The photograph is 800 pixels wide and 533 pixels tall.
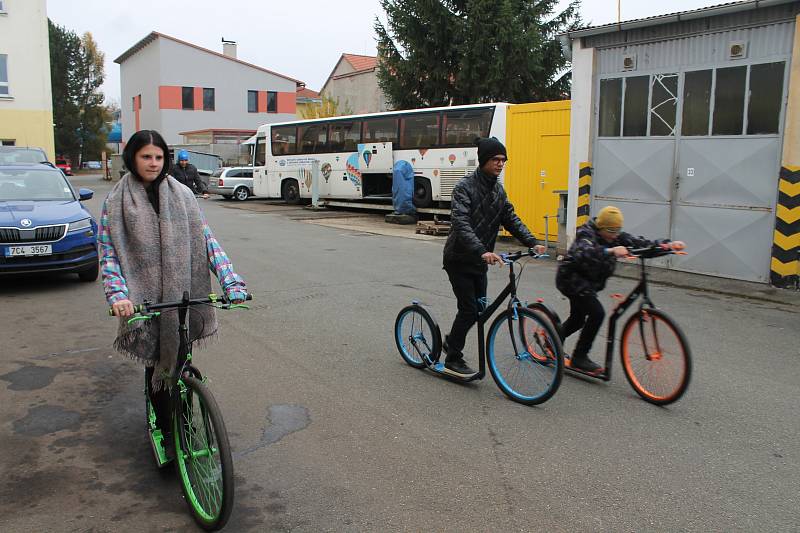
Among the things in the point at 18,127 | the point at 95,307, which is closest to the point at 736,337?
the point at 95,307

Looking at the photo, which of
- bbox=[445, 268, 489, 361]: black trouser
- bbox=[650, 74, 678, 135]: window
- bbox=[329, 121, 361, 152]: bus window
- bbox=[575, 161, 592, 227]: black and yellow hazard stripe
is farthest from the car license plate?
bbox=[329, 121, 361, 152]: bus window

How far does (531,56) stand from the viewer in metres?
25.6

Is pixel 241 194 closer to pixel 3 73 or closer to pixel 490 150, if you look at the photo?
pixel 3 73

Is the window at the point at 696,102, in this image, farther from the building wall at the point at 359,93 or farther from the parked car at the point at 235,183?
the building wall at the point at 359,93

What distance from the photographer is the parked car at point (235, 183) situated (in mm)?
30578

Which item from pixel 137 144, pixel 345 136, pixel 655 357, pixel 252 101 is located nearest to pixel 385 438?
pixel 655 357

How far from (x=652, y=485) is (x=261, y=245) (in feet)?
36.9

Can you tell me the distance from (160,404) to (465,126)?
16320 mm

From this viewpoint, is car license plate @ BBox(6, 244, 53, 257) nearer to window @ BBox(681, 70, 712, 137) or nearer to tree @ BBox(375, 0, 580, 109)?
window @ BBox(681, 70, 712, 137)

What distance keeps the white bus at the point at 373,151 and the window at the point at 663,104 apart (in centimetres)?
669

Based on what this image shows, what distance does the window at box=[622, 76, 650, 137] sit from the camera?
37.4 ft

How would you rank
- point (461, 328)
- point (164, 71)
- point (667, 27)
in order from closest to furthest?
1. point (461, 328)
2. point (667, 27)
3. point (164, 71)

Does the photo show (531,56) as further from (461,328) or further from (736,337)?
(461,328)

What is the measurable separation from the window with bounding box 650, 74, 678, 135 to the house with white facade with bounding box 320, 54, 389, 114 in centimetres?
3542
